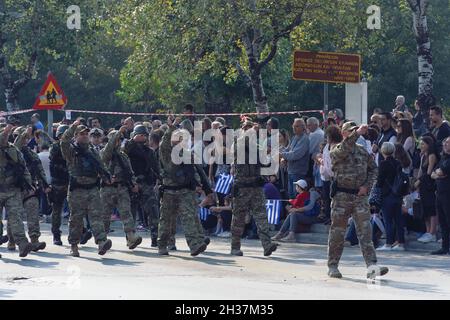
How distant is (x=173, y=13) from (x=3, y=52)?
36.0 feet

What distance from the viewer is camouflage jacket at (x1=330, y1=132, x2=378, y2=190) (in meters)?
14.3

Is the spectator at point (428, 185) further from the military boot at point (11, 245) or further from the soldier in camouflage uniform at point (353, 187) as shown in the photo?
the military boot at point (11, 245)

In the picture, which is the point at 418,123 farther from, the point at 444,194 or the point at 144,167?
the point at 144,167

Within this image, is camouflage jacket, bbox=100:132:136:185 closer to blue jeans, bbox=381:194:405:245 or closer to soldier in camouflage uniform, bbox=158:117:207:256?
soldier in camouflage uniform, bbox=158:117:207:256

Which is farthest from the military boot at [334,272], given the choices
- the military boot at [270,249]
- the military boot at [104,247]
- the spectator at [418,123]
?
the spectator at [418,123]

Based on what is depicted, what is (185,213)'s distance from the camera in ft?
56.3

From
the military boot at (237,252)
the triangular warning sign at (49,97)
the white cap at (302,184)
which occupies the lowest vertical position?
the military boot at (237,252)

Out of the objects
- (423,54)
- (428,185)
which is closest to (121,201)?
(428,185)

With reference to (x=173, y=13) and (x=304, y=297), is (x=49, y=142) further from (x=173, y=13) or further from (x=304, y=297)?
(x=304, y=297)

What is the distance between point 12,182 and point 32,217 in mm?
1211

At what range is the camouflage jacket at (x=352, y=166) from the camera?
1428 centimetres

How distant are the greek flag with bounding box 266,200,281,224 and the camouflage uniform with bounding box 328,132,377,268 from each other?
5.75 m
